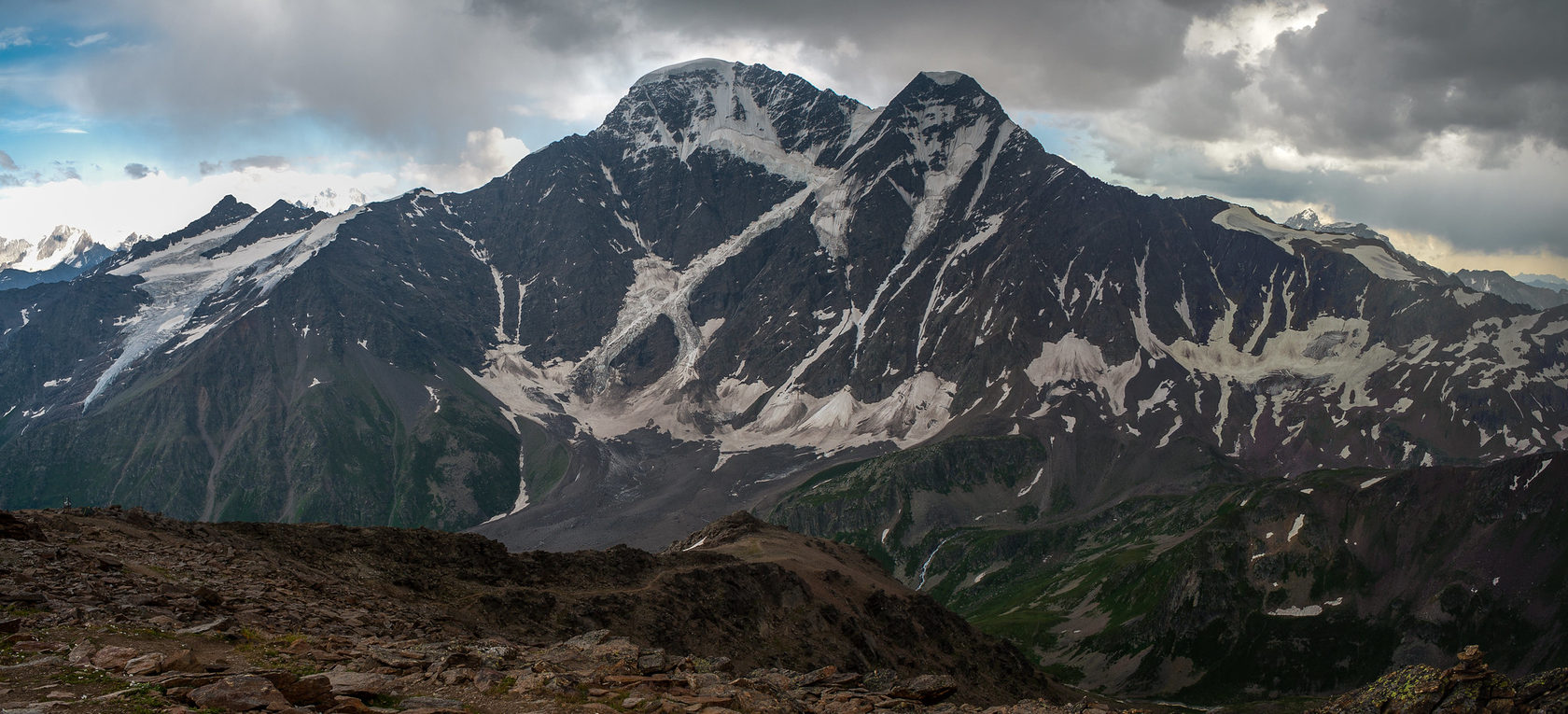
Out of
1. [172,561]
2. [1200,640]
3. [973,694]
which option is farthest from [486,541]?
[1200,640]

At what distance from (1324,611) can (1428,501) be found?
34616 mm

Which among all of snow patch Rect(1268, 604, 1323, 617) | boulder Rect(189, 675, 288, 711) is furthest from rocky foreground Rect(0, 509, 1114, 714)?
snow patch Rect(1268, 604, 1323, 617)

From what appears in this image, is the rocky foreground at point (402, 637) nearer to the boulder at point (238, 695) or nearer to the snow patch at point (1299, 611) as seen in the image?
the boulder at point (238, 695)

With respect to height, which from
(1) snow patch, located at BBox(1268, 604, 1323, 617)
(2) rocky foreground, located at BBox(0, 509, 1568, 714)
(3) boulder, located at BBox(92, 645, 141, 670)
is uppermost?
(3) boulder, located at BBox(92, 645, 141, 670)

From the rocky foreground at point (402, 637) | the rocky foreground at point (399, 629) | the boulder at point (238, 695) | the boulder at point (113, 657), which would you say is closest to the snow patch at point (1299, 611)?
the rocky foreground at point (399, 629)

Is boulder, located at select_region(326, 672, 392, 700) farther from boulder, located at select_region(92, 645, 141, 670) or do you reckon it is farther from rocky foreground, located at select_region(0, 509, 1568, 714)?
boulder, located at select_region(92, 645, 141, 670)

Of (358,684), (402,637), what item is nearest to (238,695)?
(358,684)

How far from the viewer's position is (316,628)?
43.3m

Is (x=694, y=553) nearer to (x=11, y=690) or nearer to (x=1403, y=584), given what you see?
(x=11, y=690)

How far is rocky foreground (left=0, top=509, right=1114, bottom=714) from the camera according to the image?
28375mm

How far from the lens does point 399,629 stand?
4994cm

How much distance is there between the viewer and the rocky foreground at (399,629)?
2838 cm

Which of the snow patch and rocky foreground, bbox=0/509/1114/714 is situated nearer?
rocky foreground, bbox=0/509/1114/714

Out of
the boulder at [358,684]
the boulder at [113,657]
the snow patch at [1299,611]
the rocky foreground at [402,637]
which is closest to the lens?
the boulder at [113,657]
